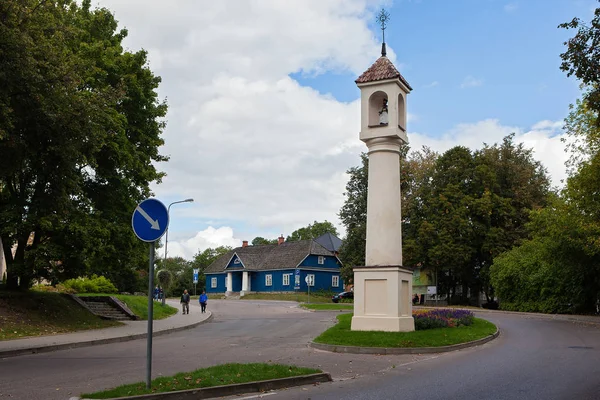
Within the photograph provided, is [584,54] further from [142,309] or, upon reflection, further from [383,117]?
[142,309]

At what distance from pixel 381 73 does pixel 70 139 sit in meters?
10.8

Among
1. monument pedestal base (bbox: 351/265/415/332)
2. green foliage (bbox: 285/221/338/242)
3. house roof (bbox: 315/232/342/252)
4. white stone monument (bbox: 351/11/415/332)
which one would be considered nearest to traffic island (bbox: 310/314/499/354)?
monument pedestal base (bbox: 351/265/415/332)

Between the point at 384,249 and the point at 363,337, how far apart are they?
335 centimetres

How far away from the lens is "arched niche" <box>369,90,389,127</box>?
20781mm

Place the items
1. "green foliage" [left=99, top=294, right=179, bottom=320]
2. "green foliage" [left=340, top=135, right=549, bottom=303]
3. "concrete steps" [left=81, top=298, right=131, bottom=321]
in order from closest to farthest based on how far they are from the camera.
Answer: "concrete steps" [left=81, top=298, right=131, bottom=321] → "green foliage" [left=99, top=294, right=179, bottom=320] → "green foliage" [left=340, top=135, right=549, bottom=303]

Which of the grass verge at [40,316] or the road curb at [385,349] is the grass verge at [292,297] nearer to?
the grass verge at [40,316]

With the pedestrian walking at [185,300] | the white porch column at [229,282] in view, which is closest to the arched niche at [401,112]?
the pedestrian walking at [185,300]

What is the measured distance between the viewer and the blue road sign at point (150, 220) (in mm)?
8586

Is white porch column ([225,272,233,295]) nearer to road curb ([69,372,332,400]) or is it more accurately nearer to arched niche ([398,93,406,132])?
arched niche ([398,93,406,132])

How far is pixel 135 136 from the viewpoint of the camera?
27.5 m

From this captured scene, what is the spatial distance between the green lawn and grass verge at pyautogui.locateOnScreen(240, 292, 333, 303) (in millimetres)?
40990

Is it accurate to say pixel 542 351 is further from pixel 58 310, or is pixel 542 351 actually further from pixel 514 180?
pixel 514 180

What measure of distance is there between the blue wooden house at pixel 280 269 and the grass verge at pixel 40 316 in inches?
1877

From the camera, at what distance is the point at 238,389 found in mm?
9305
